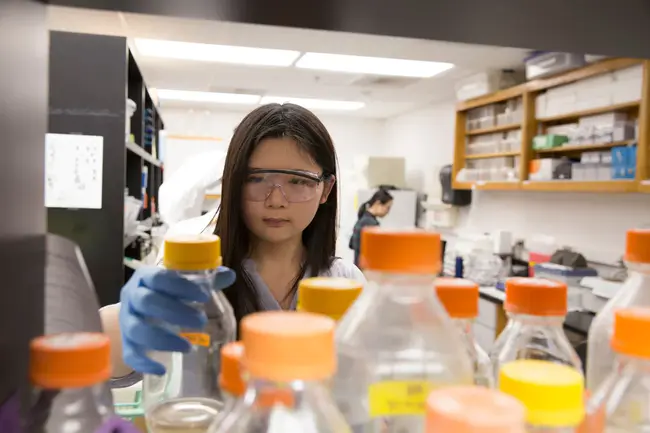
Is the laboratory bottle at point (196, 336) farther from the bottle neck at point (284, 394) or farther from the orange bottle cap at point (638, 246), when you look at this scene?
the orange bottle cap at point (638, 246)

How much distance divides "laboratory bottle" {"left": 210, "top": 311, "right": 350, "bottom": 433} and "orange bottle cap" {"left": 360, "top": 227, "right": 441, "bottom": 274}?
68mm

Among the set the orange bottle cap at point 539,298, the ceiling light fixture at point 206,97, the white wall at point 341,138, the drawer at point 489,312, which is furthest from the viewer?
the white wall at point 341,138

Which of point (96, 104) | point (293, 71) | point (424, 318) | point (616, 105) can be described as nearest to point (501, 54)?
point (616, 105)

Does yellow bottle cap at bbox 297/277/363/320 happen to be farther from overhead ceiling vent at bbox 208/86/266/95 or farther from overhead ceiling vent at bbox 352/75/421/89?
overhead ceiling vent at bbox 208/86/266/95

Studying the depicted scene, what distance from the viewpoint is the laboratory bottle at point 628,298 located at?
1.73 feet

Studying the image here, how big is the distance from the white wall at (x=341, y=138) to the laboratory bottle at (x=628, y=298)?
651 cm

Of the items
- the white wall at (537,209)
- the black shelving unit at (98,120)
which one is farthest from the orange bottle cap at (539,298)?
the white wall at (537,209)

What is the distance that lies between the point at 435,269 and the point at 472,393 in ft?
0.30

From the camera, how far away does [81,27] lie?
3980mm

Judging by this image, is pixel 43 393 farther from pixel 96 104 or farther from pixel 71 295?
pixel 96 104

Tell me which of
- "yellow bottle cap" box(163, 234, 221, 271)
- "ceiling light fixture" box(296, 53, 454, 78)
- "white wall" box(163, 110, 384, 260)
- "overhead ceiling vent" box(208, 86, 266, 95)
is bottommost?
"yellow bottle cap" box(163, 234, 221, 271)

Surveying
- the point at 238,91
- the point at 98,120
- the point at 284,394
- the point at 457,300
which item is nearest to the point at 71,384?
the point at 284,394

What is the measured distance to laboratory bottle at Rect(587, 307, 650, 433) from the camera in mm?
400

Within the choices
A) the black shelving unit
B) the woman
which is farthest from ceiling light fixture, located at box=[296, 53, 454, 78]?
the woman
